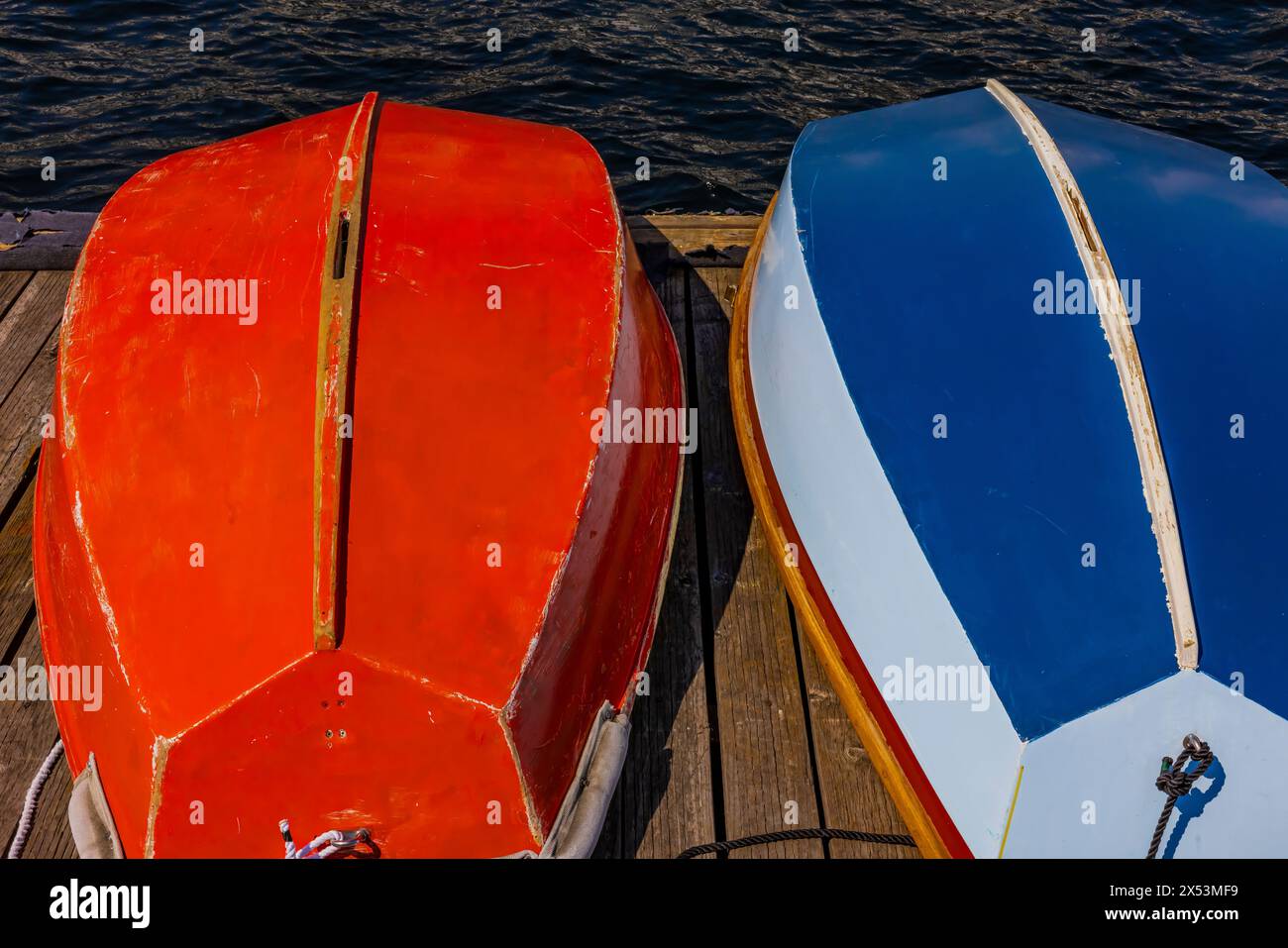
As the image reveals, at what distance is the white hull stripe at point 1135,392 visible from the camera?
259 cm

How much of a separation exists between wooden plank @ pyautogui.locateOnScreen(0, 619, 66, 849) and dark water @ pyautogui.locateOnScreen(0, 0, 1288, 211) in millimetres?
4412

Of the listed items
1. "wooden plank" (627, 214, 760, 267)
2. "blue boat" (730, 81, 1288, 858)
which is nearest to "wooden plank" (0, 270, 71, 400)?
"wooden plank" (627, 214, 760, 267)

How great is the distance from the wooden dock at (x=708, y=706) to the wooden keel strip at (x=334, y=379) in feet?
3.33

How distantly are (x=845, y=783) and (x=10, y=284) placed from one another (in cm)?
407

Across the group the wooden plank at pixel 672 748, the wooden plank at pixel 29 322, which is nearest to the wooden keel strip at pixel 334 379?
the wooden plank at pixel 672 748

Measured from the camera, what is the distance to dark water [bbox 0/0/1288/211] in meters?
7.30

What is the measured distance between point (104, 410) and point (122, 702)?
0.79 meters

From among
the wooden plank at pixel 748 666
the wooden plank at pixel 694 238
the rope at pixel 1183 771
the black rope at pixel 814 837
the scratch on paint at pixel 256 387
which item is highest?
the scratch on paint at pixel 256 387

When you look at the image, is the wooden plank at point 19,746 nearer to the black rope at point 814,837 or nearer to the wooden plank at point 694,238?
the black rope at point 814,837

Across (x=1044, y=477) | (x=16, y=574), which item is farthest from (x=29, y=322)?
(x=1044, y=477)

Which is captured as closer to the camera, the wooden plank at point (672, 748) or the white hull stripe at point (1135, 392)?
the white hull stripe at point (1135, 392)

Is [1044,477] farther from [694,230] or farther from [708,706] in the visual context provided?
[694,230]

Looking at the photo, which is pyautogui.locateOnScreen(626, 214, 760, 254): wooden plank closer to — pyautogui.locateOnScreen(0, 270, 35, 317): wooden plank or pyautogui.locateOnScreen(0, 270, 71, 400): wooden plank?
pyautogui.locateOnScreen(0, 270, 71, 400): wooden plank

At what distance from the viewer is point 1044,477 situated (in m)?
2.86
